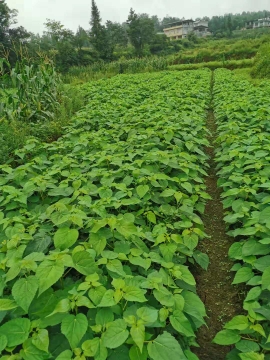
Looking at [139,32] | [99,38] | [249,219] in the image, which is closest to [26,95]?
[249,219]

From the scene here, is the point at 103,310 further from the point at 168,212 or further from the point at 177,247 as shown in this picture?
the point at 168,212

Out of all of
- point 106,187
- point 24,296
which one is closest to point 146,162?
point 106,187

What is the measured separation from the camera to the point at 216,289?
97.6 inches

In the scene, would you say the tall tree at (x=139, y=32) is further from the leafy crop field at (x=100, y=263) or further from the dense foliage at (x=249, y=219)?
the leafy crop field at (x=100, y=263)

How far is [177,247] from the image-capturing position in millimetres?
2309

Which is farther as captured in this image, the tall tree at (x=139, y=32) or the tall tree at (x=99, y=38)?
the tall tree at (x=139, y=32)

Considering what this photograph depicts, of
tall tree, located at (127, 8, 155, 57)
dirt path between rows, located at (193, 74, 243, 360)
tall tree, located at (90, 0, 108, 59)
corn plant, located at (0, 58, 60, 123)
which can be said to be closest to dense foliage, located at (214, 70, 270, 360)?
dirt path between rows, located at (193, 74, 243, 360)

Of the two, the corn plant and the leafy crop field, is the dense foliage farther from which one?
the corn plant

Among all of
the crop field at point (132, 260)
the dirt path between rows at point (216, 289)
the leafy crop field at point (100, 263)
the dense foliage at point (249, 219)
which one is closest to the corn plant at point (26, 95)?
the crop field at point (132, 260)

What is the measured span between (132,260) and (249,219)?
4.17ft

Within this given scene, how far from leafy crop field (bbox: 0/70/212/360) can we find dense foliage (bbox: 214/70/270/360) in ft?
0.36

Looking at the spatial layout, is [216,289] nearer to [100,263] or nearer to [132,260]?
[132,260]

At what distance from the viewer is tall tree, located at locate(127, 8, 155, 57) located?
40.6m

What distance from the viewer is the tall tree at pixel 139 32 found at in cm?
4056
